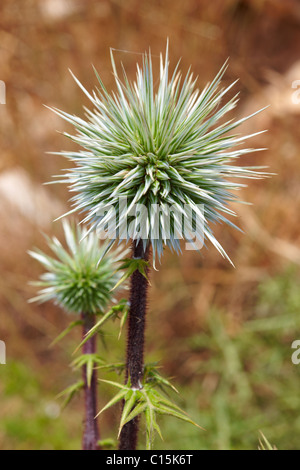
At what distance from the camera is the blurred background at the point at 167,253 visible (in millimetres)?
3316

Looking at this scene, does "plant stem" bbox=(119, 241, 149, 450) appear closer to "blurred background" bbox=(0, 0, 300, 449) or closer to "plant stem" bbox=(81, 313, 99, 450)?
"plant stem" bbox=(81, 313, 99, 450)

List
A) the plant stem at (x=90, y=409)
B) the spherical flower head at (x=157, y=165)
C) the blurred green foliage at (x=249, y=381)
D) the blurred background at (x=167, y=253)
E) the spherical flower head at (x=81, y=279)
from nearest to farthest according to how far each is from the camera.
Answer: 1. the spherical flower head at (x=157, y=165)
2. the plant stem at (x=90, y=409)
3. the spherical flower head at (x=81, y=279)
4. the blurred green foliage at (x=249, y=381)
5. the blurred background at (x=167, y=253)

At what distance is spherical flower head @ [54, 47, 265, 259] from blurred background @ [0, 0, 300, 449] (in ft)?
7.56

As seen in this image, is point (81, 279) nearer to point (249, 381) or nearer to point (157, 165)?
point (157, 165)

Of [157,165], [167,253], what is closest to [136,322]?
[157,165]

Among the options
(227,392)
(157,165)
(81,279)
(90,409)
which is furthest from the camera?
(227,392)

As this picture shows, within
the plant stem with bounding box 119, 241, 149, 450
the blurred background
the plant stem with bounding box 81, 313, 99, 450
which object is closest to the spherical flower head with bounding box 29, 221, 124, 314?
the plant stem with bounding box 81, 313, 99, 450

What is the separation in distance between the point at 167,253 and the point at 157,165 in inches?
112

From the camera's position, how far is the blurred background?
332cm

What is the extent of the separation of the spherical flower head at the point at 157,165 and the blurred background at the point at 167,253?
7.56 feet

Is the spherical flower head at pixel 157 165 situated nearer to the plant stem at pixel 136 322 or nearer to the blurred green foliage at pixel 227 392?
the plant stem at pixel 136 322

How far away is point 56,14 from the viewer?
4000 mm

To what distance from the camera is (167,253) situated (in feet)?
12.5

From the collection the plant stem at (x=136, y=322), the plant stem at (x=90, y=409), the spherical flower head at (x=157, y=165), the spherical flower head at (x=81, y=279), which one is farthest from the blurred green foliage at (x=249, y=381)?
the spherical flower head at (x=157, y=165)
